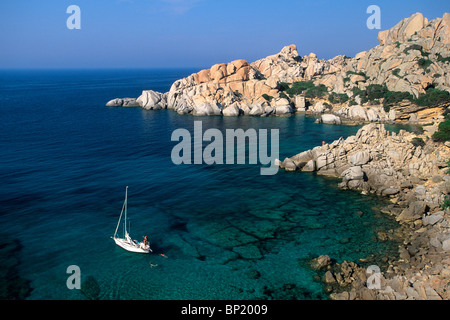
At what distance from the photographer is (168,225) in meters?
34.9

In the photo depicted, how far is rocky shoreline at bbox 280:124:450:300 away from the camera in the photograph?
23.7 m

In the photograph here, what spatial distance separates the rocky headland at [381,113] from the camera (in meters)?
26.4

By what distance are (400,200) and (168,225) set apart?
1095 inches

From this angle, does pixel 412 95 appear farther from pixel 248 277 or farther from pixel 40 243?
pixel 40 243

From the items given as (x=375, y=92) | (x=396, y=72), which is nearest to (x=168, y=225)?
(x=375, y=92)

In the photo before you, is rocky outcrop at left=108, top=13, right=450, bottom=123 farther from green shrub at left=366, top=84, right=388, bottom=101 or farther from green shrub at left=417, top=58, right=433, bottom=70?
green shrub at left=366, top=84, right=388, bottom=101

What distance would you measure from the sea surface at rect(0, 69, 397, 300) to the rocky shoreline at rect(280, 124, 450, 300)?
1.73 meters

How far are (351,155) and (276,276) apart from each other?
29.4 metres

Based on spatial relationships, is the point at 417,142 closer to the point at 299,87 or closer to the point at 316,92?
the point at 316,92

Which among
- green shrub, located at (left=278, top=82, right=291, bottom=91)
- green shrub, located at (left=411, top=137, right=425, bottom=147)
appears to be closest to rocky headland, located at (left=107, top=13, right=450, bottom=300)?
green shrub, located at (left=411, top=137, right=425, bottom=147)

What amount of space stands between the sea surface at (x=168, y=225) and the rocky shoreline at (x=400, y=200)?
173cm

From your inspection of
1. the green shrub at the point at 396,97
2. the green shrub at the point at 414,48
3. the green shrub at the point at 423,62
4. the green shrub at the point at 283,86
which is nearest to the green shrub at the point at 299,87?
the green shrub at the point at 283,86

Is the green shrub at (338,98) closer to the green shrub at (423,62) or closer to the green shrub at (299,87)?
the green shrub at (299,87)

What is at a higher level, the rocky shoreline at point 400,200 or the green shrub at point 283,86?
the green shrub at point 283,86
